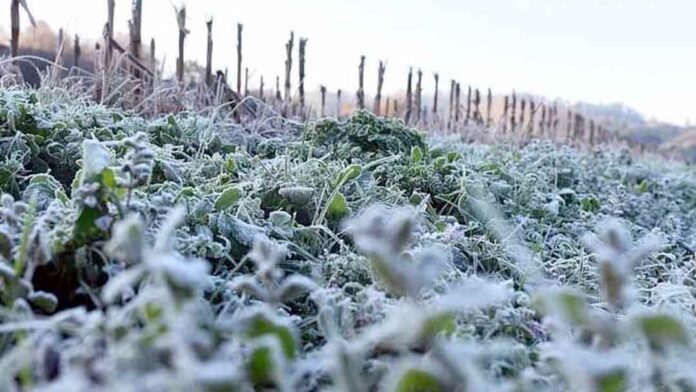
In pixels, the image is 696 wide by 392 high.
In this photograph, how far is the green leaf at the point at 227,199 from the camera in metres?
1.04

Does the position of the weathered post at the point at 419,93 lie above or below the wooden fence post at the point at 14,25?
below

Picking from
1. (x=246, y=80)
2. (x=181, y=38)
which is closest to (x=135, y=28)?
(x=181, y=38)

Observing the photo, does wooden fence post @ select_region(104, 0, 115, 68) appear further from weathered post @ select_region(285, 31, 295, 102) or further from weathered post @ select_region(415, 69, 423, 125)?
weathered post @ select_region(415, 69, 423, 125)

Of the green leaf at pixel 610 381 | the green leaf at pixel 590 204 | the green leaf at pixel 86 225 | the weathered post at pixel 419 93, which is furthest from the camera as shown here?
the weathered post at pixel 419 93

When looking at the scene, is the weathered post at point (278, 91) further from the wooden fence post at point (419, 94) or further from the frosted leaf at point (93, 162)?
the frosted leaf at point (93, 162)

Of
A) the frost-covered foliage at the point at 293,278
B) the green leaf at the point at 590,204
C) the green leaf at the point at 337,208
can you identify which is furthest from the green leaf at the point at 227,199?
the green leaf at the point at 590,204

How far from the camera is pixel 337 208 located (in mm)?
1219

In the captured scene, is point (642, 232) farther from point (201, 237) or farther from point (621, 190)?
point (201, 237)

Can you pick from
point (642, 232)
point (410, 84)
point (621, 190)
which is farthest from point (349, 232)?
point (410, 84)

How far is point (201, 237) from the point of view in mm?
828

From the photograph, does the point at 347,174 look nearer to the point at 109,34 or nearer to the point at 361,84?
the point at 109,34

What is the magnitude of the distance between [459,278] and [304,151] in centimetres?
98

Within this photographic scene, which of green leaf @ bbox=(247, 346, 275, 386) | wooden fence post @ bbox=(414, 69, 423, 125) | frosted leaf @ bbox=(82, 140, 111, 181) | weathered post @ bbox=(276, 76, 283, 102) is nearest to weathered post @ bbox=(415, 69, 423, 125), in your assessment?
wooden fence post @ bbox=(414, 69, 423, 125)

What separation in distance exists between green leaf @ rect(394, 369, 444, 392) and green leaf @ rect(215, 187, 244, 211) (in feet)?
2.10
